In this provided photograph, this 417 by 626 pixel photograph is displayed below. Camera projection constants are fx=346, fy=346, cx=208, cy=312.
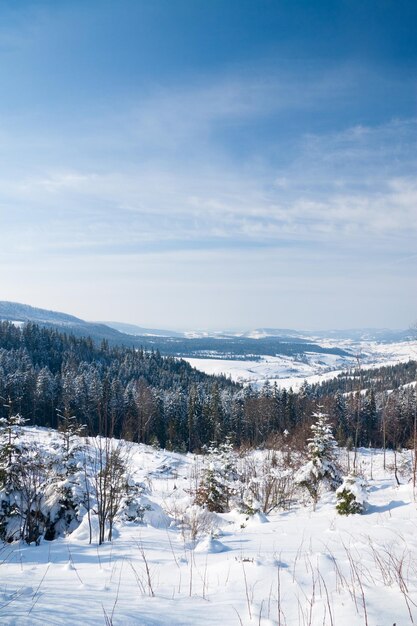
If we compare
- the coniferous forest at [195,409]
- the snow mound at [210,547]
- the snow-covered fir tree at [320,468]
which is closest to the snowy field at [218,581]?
the snow mound at [210,547]

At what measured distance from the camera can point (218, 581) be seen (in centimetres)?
442

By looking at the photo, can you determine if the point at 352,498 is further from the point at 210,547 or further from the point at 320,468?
the point at 210,547

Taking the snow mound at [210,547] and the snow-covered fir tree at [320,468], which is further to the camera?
the snow-covered fir tree at [320,468]

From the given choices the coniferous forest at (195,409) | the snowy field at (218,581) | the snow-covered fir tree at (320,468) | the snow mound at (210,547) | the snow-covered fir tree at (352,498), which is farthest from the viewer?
the coniferous forest at (195,409)

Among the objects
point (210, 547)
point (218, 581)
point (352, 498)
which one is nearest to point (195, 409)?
point (352, 498)

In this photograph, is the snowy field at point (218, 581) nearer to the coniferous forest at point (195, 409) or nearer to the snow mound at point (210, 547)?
the snow mound at point (210, 547)

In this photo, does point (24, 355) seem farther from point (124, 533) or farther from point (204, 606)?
point (204, 606)

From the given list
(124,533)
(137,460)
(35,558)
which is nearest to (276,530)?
(124,533)

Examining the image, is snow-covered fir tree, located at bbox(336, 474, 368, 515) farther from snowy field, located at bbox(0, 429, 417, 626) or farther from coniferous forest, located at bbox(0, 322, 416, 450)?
coniferous forest, located at bbox(0, 322, 416, 450)

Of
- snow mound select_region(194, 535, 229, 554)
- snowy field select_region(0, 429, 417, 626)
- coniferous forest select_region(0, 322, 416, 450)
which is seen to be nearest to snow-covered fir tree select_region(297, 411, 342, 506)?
snowy field select_region(0, 429, 417, 626)

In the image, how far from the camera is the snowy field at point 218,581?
3387 millimetres

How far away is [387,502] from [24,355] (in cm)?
8215

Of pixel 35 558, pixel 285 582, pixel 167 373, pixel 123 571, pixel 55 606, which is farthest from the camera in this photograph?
pixel 167 373

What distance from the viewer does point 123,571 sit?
4.99 metres
